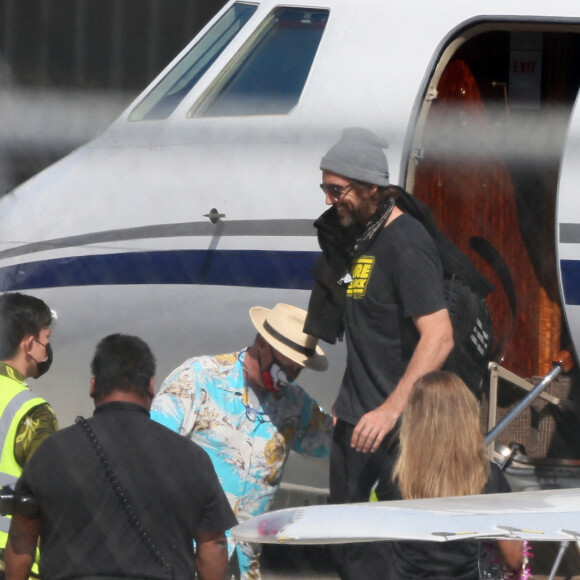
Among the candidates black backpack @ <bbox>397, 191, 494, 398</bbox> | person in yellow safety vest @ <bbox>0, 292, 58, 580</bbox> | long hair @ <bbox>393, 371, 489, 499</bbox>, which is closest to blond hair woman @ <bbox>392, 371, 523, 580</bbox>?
long hair @ <bbox>393, 371, 489, 499</bbox>

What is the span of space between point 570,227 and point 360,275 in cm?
111

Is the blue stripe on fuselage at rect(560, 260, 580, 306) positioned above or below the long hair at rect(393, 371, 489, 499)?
above

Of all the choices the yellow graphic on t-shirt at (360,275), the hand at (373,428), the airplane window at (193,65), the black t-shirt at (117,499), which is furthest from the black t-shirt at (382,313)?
the airplane window at (193,65)

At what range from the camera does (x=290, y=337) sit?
406 centimetres

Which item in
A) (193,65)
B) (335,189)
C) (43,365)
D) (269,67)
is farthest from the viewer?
(193,65)

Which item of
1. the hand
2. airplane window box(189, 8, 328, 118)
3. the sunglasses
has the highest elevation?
airplane window box(189, 8, 328, 118)

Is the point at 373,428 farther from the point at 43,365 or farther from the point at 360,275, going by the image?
the point at 43,365

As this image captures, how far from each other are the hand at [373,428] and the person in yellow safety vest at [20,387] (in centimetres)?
101

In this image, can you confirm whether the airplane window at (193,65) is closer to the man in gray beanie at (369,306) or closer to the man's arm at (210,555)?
the man in gray beanie at (369,306)

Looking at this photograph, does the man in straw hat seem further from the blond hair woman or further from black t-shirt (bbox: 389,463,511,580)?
black t-shirt (bbox: 389,463,511,580)

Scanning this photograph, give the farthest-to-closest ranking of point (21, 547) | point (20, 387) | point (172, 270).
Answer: point (172, 270)
point (20, 387)
point (21, 547)

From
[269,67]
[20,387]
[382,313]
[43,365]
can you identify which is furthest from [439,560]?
[269,67]

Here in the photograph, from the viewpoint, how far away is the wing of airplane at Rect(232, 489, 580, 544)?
93.1 inches

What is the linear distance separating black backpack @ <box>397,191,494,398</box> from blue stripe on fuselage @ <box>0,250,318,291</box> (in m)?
0.73
